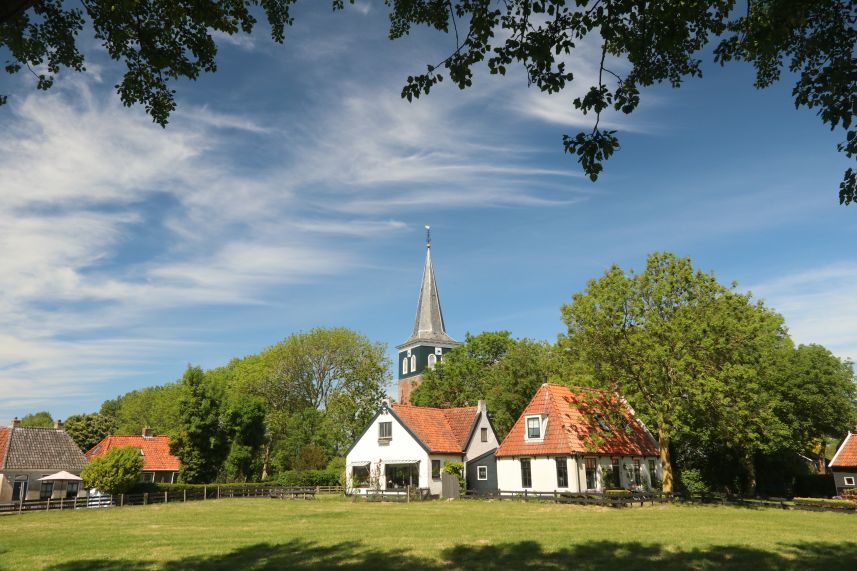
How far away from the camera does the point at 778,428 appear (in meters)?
35.0

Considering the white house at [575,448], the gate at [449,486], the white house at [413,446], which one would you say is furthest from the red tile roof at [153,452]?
the white house at [575,448]

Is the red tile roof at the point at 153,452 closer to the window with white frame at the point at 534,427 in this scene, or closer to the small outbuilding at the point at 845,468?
the window with white frame at the point at 534,427

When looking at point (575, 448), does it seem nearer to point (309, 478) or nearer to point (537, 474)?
point (537, 474)

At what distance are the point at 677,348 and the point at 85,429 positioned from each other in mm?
62733

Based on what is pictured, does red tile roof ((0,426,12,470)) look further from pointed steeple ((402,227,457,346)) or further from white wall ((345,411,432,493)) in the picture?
pointed steeple ((402,227,457,346))

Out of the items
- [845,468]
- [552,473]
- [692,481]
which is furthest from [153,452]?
[845,468]

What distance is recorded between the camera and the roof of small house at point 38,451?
148 feet

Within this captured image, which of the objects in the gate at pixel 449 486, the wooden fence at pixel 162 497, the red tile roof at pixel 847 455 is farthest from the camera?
the gate at pixel 449 486

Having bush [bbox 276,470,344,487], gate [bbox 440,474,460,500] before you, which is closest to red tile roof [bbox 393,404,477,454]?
gate [bbox 440,474,460,500]

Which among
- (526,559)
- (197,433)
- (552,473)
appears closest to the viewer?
(526,559)

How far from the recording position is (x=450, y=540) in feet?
61.4

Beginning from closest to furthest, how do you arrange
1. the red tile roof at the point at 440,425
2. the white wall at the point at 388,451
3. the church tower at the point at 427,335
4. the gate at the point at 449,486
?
1. the gate at the point at 449,486
2. the white wall at the point at 388,451
3. the red tile roof at the point at 440,425
4. the church tower at the point at 427,335

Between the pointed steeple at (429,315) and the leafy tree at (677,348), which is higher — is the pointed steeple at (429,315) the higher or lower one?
the higher one

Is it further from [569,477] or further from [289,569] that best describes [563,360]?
[289,569]
